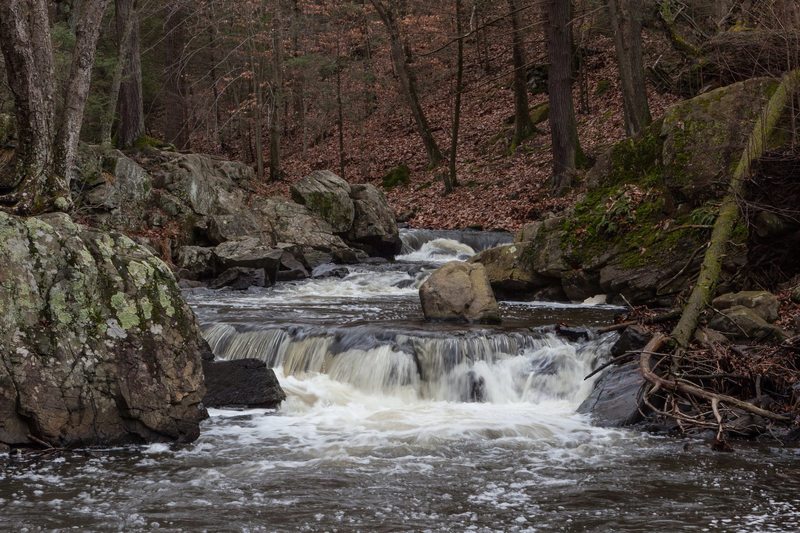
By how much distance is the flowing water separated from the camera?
5.66 meters

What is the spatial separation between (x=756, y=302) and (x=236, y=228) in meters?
12.5

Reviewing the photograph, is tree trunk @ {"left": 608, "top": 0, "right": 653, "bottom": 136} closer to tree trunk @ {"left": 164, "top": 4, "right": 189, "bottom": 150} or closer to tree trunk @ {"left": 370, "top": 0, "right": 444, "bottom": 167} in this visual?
tree trunk @ {"left": 370, "top": 0, "right": 444, "bottom": 167}

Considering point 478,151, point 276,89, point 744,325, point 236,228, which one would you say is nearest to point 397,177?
point 478,151

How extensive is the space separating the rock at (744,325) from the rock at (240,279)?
9903 millimetres

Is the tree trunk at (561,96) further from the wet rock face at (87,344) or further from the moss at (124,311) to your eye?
the moss at (124,311)

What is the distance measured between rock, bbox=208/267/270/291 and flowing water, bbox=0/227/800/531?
4.95 metres

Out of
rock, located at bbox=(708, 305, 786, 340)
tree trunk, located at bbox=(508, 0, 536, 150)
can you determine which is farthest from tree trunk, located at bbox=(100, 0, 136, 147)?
rock, located at bbox=(708, 305, 786, 340)

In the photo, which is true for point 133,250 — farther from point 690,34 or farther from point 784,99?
point 690,34

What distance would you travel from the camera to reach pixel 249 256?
57.6 ft

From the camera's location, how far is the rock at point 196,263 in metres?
17.4

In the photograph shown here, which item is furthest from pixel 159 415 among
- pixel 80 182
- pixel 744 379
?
pixel 80 182

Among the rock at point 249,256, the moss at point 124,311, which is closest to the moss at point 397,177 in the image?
the rock at point 249,256

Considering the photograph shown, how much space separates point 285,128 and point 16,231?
3063cm

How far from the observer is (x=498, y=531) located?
539 cm
